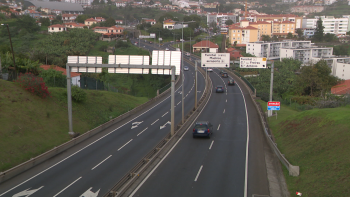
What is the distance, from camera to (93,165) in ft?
66.6

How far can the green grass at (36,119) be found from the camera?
21.8 m

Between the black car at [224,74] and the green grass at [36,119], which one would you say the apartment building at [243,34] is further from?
the green grass at [36,119]

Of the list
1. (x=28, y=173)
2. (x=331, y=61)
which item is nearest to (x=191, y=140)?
(x=28, y=173)

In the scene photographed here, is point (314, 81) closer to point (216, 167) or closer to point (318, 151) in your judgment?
point (318, 151)

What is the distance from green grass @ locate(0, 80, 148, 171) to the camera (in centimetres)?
2178

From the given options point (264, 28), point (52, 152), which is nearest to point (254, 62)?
point (52, 152)

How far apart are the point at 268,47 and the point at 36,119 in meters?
105

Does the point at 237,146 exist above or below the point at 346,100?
below

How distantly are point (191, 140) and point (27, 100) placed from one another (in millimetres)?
15131

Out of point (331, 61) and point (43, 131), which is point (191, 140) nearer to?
point (43, 131)

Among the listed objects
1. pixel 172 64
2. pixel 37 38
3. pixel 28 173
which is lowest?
pixel 28 173

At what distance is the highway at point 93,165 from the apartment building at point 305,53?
3568 inches

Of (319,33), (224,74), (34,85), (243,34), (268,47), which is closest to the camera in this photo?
(34,85)

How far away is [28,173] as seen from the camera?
19172 mm
